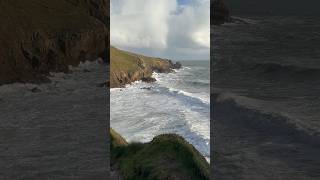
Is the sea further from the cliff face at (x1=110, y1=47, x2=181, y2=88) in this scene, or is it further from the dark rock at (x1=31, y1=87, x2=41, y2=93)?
the cliff face at (x1=110, y1=47, x2=181, y2=88)

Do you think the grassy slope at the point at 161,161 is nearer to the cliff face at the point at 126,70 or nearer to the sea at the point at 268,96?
the sea at the point at 268,96

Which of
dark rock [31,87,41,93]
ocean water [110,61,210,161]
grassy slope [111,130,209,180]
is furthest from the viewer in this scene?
ocean water [110,61,210,161]

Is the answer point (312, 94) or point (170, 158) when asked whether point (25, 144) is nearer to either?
point (170, 158)

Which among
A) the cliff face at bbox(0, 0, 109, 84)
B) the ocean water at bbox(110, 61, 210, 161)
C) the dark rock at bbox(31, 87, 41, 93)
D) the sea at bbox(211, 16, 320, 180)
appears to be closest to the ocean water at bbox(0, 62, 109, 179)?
the dark rock at bbox(31, 87, 41, 93)

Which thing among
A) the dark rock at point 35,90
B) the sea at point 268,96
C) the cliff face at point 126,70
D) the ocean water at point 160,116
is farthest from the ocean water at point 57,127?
the cliff face at point 126,70

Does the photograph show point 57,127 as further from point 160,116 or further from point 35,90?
point 160,116
